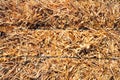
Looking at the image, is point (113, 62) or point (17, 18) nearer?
point (113, 62)

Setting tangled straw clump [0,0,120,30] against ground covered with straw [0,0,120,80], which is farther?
tangled straw clump [0,0,120,30]

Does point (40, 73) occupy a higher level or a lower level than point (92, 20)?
lower

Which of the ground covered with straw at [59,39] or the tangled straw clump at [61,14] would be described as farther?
the tangled straw clump at [61,14]

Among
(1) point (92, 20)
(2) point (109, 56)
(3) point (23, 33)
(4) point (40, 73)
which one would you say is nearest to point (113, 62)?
(2) point (109, 56)

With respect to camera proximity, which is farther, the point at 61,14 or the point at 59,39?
the point at 61,14

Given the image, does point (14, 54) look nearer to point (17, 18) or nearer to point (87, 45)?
point (17, 18)
